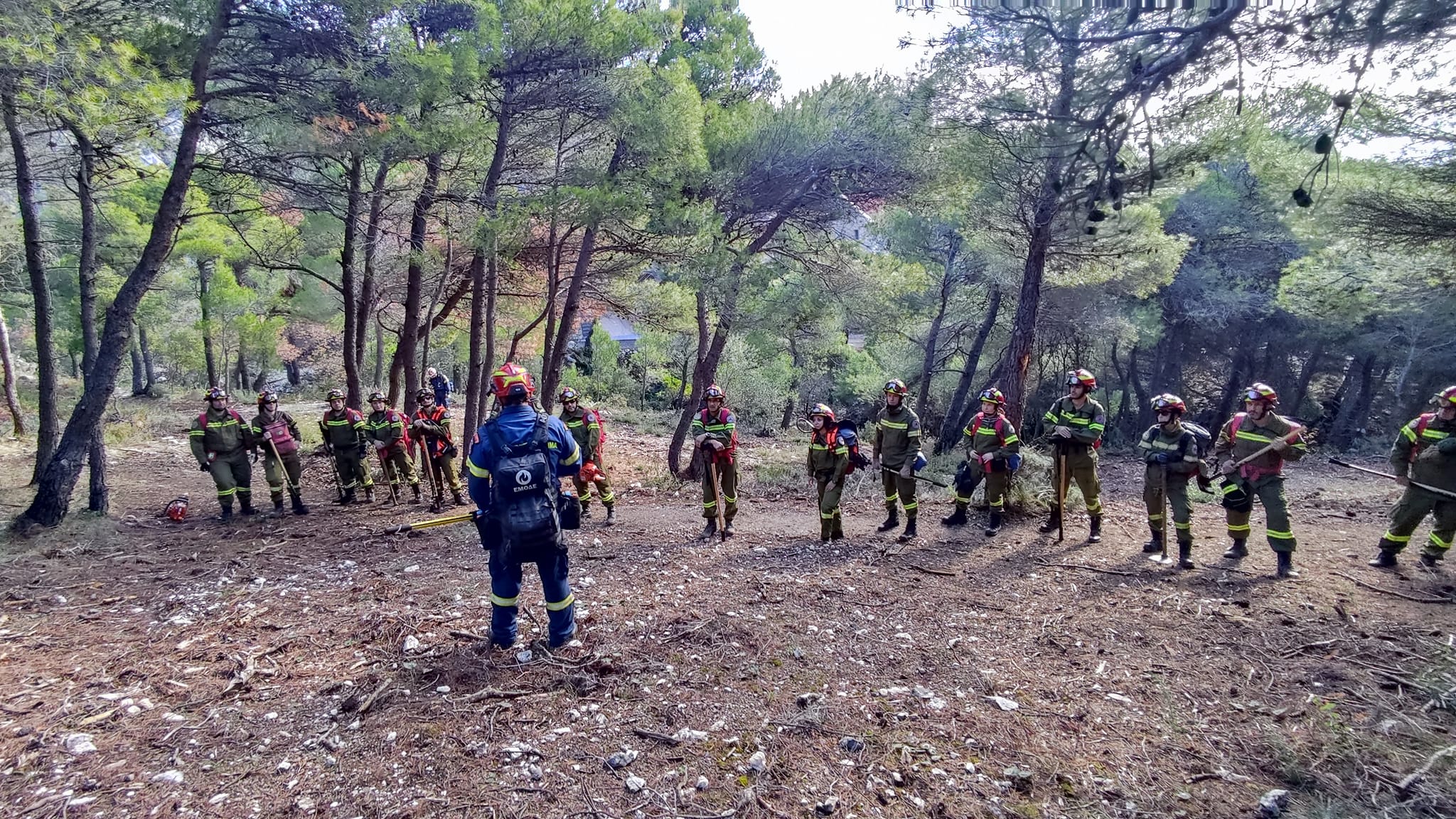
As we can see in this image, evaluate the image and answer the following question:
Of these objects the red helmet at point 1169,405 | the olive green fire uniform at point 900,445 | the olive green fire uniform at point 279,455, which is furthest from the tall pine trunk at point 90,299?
the red helmet at point 1169,405

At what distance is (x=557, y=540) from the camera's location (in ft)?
15.8

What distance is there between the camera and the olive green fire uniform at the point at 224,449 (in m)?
9.41

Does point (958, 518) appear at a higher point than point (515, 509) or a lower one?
lower

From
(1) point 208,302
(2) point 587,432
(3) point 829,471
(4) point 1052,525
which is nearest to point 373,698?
(2) point 587,432

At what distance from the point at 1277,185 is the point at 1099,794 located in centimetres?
835

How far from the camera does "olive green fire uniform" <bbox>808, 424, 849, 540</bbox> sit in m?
8.33

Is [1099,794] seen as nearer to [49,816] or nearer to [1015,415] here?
[49,816]

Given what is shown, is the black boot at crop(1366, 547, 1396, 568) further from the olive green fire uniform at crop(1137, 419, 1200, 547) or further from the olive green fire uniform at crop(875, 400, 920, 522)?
the olive green fire uniform at crop(875, 400, 920, 522)

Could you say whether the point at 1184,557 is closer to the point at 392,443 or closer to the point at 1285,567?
the point at 1285,567

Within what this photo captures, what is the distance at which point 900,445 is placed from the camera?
8516 millimetres

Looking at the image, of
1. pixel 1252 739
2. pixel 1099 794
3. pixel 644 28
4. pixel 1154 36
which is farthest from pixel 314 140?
pixel 1252 739

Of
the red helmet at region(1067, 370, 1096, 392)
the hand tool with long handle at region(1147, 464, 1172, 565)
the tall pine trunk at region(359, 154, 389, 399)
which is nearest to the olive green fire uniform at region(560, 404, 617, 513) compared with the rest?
the tall pine trunk at region(359, 154, 389, 399)

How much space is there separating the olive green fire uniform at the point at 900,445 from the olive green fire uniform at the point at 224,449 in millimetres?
8994

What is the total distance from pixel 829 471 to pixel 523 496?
4.60m
